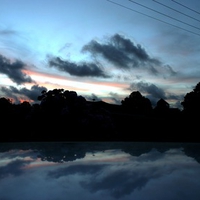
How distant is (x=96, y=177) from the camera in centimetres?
372

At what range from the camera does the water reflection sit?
9.47 feet

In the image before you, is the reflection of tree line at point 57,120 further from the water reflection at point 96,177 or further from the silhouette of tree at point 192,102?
the silhouette of tree at point 192,102

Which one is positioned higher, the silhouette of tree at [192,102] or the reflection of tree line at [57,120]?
the silhouette of tree at [192,102]

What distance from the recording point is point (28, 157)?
530 centimetres

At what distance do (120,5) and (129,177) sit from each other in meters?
7.78

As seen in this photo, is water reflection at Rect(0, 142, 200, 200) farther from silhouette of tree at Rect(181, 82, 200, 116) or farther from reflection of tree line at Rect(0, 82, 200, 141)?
silhouette of tree at Rect(181, 82, 200, 116)

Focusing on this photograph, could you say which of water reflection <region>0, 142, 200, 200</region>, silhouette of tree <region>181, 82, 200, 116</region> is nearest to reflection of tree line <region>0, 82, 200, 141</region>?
water reflection <region>0, 142, 200, 200</region>

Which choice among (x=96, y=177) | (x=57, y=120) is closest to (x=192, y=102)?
(x=57, y=120)

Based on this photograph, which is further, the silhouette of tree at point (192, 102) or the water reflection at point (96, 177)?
the silhouette of tree at point (192, 102)

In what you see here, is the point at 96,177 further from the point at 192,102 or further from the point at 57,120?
the point at 192,102

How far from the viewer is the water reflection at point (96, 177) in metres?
2.89

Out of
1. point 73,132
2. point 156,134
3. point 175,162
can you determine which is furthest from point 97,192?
point 156,134

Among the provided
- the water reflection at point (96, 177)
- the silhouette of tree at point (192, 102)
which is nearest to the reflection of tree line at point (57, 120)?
the water reflection at point (96, 177)

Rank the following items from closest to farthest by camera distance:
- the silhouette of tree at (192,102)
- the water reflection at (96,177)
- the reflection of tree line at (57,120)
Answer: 1. the water reflection at (96,177)
2. the reflection of tree line at (57,120)
3. the silhouette of tree at (192,102)
